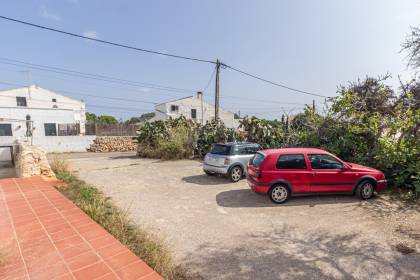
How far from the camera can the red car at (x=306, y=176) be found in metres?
5.67

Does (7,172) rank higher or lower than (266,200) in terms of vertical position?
higher

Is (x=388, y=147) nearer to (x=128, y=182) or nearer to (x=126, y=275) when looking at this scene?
(x=126, y=275)

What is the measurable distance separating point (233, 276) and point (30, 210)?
13.2 ft

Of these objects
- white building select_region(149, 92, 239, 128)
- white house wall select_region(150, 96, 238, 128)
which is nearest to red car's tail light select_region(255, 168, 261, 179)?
white building select_region(149, 92, 239, 128)

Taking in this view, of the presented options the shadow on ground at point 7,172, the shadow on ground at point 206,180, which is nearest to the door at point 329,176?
the shadow on ground at point 206,180

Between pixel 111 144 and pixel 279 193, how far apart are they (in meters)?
21.7

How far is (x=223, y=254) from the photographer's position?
3.47 metres

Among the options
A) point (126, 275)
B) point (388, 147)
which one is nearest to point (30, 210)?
point (126, 275)

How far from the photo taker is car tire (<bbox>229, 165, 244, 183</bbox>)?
8078mm

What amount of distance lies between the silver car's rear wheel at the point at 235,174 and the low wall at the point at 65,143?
19869 millimetres

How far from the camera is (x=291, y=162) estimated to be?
5797 millimetres

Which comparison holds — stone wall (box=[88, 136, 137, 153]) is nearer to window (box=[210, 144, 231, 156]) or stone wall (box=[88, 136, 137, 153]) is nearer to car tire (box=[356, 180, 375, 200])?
window (box=[210, 144, 231, 156])

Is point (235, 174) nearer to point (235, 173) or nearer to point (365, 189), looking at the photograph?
point (235, 173)

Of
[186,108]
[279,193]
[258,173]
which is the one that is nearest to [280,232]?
[279,193]
